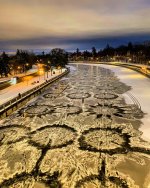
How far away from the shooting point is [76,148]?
14.8m

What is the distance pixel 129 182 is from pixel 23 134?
32.7 ft

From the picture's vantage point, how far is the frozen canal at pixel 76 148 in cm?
1120

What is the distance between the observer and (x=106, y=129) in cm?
1806

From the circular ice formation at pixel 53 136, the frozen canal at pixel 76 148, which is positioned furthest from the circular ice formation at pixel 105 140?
the circular ice formation at pixel 53 136

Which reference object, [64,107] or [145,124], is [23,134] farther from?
[145,124]

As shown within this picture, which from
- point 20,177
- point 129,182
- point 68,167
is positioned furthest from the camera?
point 68,167

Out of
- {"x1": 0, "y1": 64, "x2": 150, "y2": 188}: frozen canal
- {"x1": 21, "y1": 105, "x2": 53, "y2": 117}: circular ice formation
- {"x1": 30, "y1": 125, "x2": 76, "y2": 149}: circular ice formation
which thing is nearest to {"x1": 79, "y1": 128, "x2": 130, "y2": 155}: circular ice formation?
{"x1": 0, "y1": 64, "x2": 150, "y2": 188}: frozen canal

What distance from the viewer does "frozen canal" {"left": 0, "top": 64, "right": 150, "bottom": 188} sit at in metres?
11.2

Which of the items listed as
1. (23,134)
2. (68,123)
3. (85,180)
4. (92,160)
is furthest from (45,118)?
(85,180)

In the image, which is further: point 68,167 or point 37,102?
point 37,102

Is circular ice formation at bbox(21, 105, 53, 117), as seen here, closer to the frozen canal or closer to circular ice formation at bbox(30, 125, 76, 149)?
the frozen canal

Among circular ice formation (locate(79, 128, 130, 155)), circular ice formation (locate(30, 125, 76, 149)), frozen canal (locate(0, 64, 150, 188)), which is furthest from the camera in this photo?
circular ice formation (locate(30, 125, 76, 149))

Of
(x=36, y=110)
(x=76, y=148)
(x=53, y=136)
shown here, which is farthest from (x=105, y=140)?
(x=36, y=110)

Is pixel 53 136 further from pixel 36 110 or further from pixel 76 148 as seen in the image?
pixel 36 110
